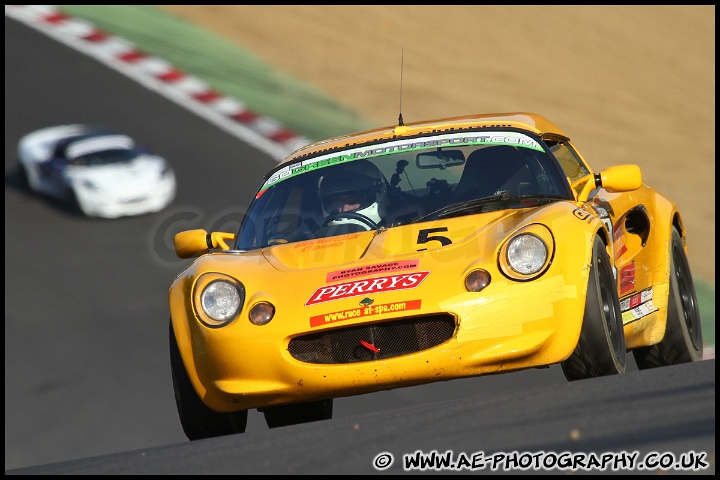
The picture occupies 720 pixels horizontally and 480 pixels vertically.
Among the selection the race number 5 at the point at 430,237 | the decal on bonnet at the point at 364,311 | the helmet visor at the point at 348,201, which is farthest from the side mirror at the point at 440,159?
the decal on bonnet at the point at 364,311

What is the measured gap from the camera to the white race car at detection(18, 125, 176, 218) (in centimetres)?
1545

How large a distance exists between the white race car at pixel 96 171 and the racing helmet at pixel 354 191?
8.77 meters

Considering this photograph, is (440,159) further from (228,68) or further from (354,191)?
(228,68)

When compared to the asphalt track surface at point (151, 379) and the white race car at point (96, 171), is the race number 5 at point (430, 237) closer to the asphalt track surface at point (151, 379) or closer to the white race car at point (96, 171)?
the asphalt track surface at point (151, 379)

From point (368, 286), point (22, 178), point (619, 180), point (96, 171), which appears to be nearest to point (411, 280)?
point (368, 286)

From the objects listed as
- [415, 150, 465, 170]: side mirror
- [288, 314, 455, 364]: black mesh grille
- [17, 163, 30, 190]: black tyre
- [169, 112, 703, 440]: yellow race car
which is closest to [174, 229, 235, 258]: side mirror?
[169, 112, 703, 440]: yellow race car

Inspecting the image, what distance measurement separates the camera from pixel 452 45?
79.8 ft

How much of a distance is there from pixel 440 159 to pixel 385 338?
1.64m

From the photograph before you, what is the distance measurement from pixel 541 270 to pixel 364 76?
1690cm

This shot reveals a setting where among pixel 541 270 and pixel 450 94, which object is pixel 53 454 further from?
pixel 450 94

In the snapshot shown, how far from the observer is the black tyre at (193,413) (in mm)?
5980

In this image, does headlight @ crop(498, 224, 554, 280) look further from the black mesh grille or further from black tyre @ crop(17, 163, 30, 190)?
black tyre @ crop(17, 163, 30, 190)

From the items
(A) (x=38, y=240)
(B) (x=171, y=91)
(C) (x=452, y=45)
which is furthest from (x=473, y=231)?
(C) (x=452, y=45)

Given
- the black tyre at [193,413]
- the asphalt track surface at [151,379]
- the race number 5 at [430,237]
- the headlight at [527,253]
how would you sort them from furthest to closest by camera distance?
the black tyre at [193,413] < the race number 5 at [430,237] < the headlight at [527,253] < the asphalt track surface at [151,379]
